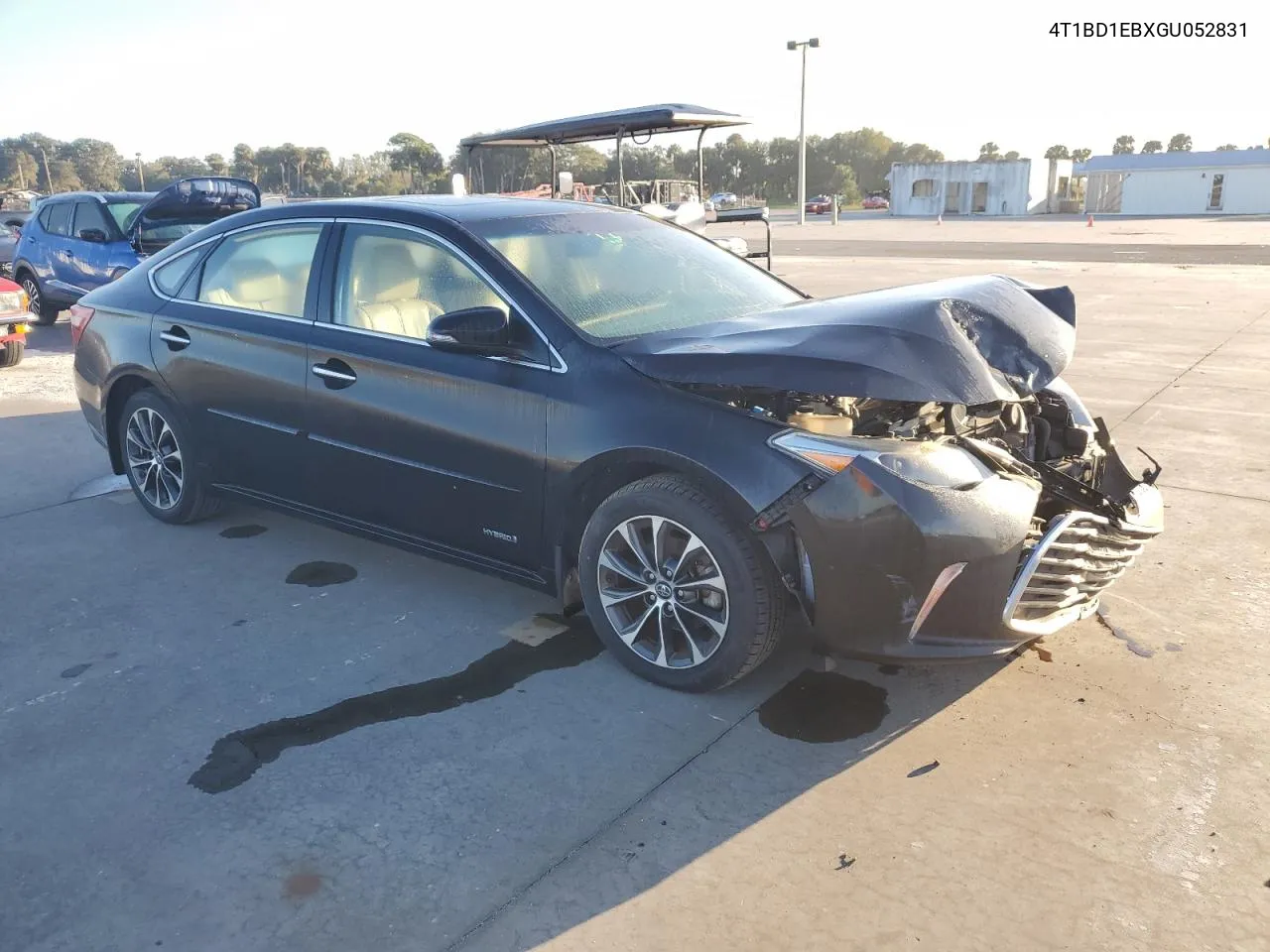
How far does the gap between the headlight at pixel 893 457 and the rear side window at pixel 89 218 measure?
1104 cm

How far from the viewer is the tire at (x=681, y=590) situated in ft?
10.6

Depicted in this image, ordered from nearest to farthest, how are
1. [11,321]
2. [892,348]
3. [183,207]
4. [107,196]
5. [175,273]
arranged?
1. [892,348]
2. [175,273]
3. [11,321]
4. [183,207]
5. [107,196]

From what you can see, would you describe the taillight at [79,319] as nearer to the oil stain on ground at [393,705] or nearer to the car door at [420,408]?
the car door at [420,408]

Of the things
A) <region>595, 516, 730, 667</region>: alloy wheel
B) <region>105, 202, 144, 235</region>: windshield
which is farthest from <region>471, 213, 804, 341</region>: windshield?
<region>105, 202, 144, 235</region>: windshield

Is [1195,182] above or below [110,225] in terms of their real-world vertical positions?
below

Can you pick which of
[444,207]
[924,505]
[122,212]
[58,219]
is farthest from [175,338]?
[58,219]

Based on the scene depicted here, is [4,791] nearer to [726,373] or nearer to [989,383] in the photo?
[726,373]

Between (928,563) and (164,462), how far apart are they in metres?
3.97

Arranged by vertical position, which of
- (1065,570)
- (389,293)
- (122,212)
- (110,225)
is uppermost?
(122,212)

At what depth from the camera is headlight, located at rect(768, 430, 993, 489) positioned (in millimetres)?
3035

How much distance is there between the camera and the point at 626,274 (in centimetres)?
417

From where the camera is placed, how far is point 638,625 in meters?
3.53

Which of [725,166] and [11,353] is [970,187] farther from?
[11,353]

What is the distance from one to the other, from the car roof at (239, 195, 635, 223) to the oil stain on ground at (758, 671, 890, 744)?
2.22 meters
